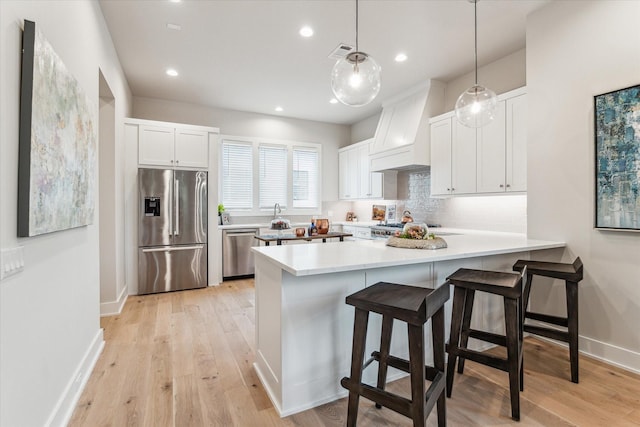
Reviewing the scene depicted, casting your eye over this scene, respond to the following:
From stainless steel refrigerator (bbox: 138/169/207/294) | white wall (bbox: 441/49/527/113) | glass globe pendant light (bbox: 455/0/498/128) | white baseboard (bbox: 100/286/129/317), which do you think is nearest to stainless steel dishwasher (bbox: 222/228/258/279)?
stainless steel refrigerator (bbox: 138/169/207/294)

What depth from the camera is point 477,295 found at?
262 centimetres

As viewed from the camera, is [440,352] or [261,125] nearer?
[440,352]

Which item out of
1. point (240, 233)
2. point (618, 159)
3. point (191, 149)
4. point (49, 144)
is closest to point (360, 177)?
point (240, 233)

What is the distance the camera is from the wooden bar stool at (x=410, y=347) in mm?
1434

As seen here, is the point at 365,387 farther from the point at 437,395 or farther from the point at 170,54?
the point at 170,54

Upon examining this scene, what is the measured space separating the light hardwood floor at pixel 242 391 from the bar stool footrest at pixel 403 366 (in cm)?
30

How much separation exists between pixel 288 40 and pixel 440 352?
326 centimetres

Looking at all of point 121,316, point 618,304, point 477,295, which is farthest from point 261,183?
point 618,304

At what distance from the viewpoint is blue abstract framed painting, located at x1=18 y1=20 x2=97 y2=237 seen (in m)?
1.37

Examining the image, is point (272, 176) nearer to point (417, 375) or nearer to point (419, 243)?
point (419, 243)

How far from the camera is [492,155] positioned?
11.7 ft

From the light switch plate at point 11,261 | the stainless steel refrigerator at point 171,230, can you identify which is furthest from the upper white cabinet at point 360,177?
the light switch plate at point 11,261

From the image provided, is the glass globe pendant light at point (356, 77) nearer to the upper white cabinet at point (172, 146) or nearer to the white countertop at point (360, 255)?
the white countertop at point (360, 255)

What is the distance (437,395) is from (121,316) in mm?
3414
